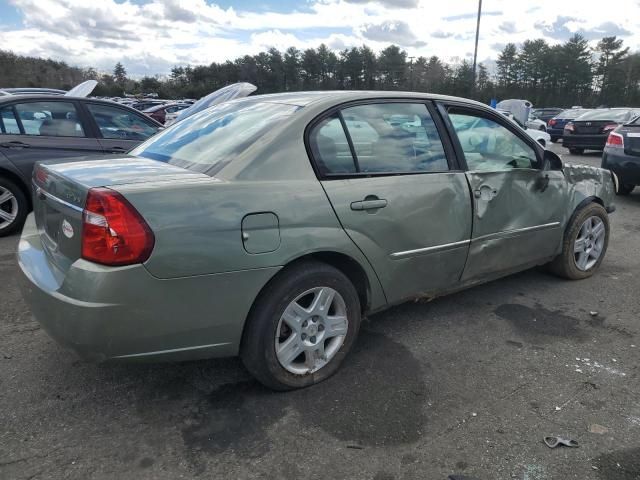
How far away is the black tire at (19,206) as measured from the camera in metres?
5.62

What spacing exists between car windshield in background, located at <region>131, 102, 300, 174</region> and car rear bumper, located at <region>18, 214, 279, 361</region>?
63cm

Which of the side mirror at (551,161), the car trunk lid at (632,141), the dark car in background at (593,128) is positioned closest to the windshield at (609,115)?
the dark car in background at (593,128)

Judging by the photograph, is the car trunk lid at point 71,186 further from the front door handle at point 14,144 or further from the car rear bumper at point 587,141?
the car rear bumper at point 587,141

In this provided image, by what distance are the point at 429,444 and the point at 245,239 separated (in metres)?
1.26

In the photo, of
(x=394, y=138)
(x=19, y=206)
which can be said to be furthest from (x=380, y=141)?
(x=19, y=206)

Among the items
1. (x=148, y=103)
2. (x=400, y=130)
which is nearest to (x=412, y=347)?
(x=400, y=130)

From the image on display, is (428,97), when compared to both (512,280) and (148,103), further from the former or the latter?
(148,103)

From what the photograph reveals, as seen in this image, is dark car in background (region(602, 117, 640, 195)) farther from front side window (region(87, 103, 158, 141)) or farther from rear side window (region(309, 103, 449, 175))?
front side window (region(87, 103, 158, 141))

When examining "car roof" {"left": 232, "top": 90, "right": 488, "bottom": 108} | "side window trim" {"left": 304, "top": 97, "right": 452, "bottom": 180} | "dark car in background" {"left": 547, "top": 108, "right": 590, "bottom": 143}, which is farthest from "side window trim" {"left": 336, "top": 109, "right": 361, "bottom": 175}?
"dark car in background" {"left": 547, "top": 108, "right": 590, "bottom": 143}

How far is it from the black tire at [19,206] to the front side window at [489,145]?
15.7 feet

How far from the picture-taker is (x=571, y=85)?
57062 millimetres

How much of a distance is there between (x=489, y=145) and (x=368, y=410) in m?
2.15

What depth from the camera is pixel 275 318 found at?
2.53m

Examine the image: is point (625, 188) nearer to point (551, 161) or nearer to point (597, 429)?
point (551, 161)
